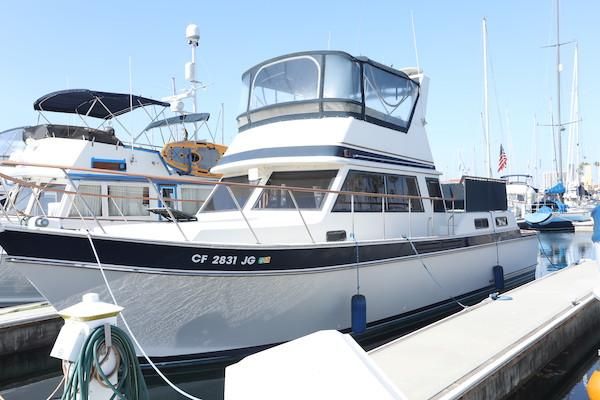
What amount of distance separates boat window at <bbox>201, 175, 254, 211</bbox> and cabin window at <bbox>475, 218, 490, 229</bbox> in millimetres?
4844

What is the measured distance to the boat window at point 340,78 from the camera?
703 centimetres

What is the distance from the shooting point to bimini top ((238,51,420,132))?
704 cm

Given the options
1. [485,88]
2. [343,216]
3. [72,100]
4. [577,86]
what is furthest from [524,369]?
[577,86]

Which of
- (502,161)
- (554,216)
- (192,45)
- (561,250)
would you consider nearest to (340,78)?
(192,45)

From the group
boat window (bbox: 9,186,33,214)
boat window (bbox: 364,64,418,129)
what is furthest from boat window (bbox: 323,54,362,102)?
boat window (bbox: 9,186,33,214)

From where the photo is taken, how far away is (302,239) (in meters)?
6.14

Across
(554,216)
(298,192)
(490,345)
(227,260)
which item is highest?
(298,192)

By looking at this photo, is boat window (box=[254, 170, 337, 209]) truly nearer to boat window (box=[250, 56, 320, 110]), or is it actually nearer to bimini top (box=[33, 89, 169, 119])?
boat window (box=[250, 56, 320, 110])

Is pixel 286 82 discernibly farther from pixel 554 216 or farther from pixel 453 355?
pixel 554 216

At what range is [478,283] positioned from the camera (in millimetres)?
8852

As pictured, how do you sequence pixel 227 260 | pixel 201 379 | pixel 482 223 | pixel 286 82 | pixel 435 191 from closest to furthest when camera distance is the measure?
pixel 227 260
pixel 201 379
pixel 286 82
pixel 435 191
pixel 482 223

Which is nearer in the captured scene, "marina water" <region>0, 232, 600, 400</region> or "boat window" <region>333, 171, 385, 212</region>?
"marina water" <region>0, 232, 600, 400</region>

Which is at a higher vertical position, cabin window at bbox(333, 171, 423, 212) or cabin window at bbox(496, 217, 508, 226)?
cabin window at bbox(333, 171, 423, 212)

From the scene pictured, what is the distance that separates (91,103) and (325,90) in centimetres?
916
